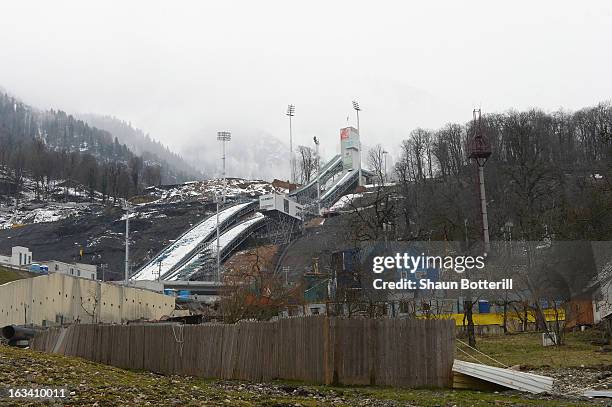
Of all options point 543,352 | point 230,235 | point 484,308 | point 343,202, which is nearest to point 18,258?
point 230,235

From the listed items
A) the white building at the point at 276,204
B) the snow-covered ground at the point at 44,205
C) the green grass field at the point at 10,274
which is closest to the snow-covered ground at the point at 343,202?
the white building at the point at 276,204

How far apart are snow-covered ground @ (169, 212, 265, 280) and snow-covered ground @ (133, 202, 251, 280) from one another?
6.04 ft

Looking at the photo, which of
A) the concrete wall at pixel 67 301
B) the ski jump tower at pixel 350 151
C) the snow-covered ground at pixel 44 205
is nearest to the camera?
the concrete wall at pixel 67 301

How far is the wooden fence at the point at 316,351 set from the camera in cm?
1762

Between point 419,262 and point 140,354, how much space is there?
23704mm

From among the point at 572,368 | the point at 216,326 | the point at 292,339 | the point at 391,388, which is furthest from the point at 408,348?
the point at 572,368

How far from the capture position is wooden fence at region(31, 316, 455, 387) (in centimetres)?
1762

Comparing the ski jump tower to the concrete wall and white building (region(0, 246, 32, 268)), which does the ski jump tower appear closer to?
white building (region(0, 246, 32, 268))

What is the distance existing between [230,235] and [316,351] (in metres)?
80.2

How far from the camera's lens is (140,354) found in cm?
2195

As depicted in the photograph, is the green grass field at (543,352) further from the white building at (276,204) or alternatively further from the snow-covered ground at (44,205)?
the snow-covered ground at (44,205)

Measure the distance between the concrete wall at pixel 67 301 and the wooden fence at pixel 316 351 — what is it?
1988cm

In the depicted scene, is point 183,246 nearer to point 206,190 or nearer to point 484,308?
point 206,190

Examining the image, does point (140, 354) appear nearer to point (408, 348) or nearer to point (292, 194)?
point (408, 348)
